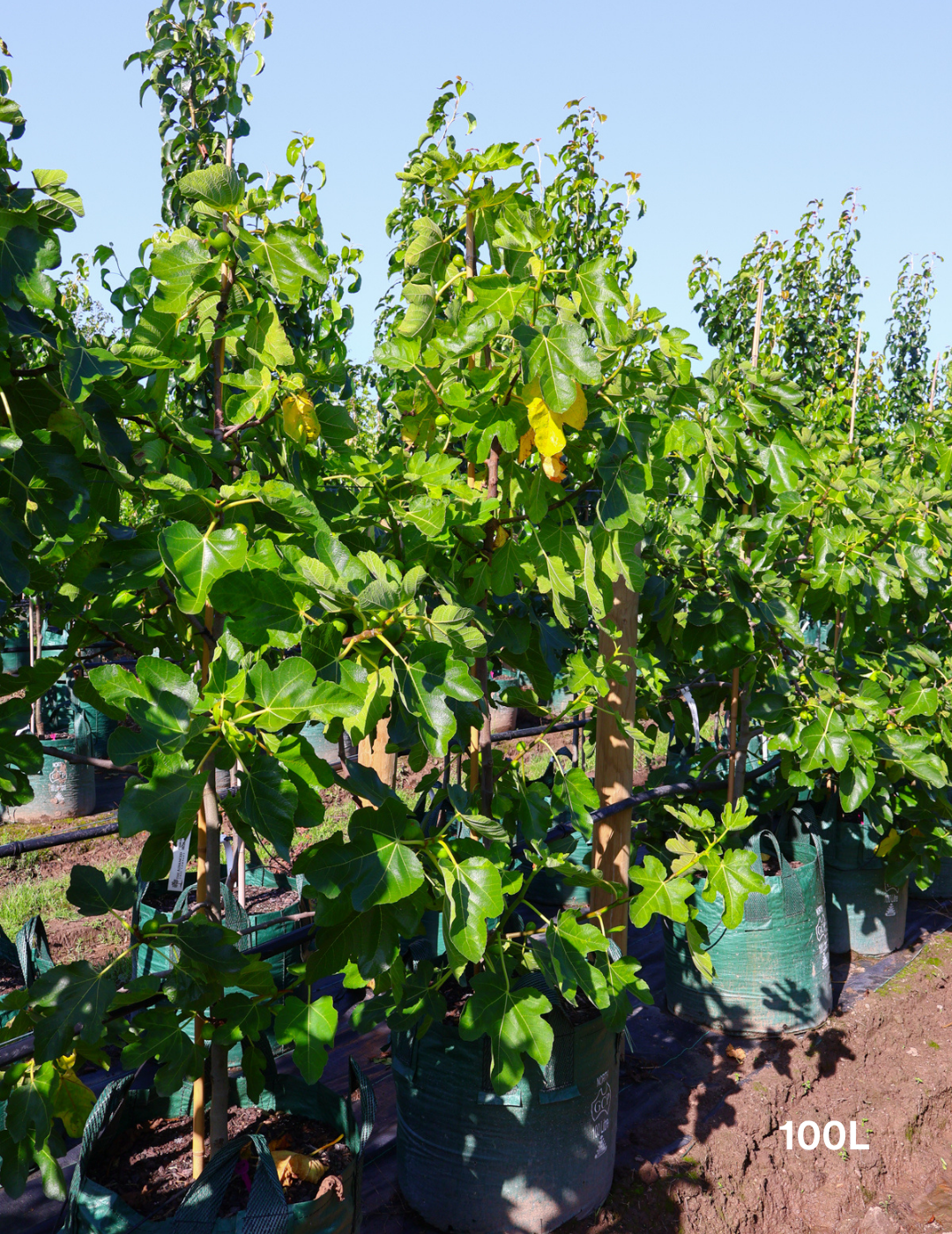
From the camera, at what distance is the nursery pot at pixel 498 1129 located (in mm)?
1762

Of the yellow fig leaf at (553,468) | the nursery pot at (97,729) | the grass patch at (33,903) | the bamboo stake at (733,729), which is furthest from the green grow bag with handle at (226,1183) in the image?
the nursery pot at (97,729)

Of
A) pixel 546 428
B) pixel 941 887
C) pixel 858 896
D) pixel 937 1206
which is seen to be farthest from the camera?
pixel 941 887

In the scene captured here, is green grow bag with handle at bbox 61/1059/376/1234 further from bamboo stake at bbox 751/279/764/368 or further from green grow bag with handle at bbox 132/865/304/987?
bamboo stake at bbox 751/279/764/368

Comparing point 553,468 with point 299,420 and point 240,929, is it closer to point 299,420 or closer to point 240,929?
point 299,420

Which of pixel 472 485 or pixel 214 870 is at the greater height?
pixel 472 485

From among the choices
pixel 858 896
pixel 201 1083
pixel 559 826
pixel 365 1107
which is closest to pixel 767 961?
pixel 858 896

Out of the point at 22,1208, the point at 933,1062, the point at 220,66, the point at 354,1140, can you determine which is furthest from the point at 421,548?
the point at 220,66

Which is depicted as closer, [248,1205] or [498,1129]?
[248,1205]

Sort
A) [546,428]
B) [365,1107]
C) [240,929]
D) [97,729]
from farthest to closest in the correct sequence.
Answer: [97,729] → [240,929] → [365,1107] → [546,428]

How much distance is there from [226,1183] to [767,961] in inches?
77.6

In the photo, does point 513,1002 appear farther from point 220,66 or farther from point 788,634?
point 220,66

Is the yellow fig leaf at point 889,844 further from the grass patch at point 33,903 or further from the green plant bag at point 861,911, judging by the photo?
the grass patch at point 33,903

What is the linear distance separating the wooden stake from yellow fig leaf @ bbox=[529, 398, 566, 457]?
0.97 metres

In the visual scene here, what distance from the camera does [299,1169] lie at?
4.50ft
